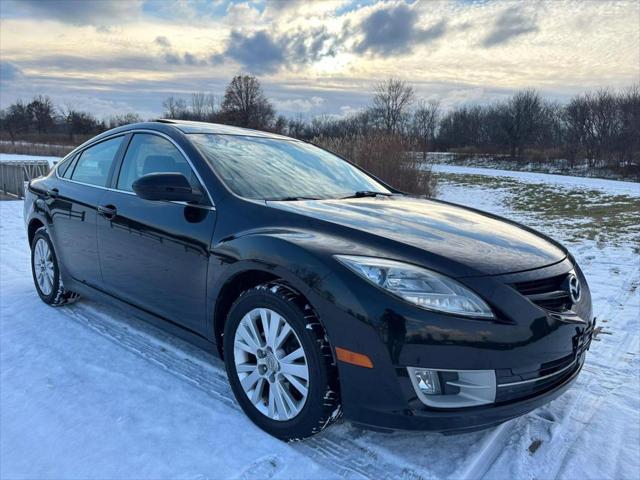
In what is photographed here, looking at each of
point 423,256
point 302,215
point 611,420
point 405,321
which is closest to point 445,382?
point 405,321

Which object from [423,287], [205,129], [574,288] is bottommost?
[574,288]

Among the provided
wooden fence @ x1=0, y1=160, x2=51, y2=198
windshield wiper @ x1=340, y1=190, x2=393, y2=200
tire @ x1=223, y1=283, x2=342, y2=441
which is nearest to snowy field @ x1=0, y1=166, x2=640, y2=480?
tire @ x1=223, y1=283, x2=342, y2=441

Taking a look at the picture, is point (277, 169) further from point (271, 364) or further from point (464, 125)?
point (464, 125)

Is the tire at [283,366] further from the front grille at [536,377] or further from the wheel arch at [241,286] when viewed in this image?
the front grille at [536,377]

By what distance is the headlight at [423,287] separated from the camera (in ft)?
6.69

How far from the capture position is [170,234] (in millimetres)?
2941

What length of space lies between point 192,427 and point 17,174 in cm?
1314

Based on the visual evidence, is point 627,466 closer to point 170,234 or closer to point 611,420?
point 611,420

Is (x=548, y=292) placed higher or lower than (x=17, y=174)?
higher

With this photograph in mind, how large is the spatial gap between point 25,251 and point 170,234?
187 inches

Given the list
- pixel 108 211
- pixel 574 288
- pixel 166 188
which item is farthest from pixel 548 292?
pixel 108 211

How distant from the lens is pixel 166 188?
2.74 m

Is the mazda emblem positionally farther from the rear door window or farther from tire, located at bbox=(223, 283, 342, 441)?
the rear door window

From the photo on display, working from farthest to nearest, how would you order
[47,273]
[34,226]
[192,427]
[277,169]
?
[34,226] → [47,273] → [277,169] → [192,427]
